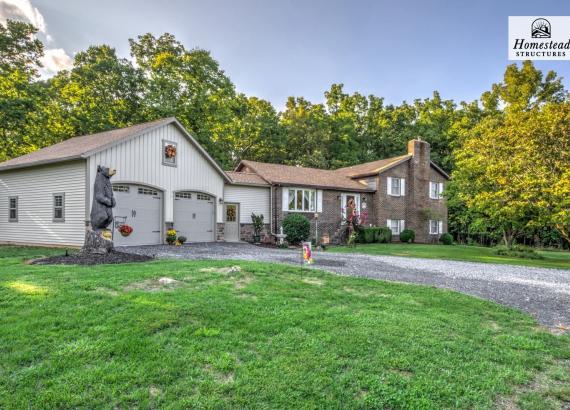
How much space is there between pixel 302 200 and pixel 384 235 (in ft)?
19.8

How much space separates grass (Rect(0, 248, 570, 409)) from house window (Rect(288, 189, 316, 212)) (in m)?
14.5

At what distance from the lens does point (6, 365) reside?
350cm

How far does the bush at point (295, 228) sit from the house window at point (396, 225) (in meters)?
8.03

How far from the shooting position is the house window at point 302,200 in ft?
68.0

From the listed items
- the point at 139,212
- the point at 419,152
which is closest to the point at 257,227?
the point at 139,212

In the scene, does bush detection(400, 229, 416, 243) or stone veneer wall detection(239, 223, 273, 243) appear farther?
bush detection(400, 229, 416, 243)

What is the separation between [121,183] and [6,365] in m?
11.8

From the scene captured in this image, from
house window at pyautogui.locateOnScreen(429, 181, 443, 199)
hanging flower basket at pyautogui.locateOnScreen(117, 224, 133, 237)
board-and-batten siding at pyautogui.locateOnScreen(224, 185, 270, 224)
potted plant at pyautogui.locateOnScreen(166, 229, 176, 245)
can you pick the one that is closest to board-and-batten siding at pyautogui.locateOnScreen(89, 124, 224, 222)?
potted plant at pyautogui.locateOnScreen(166, 229, 176, 245)

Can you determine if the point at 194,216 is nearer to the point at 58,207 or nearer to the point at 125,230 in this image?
the point at 125,230

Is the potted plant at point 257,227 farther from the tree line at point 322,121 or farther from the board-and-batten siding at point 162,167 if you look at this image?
the tree line at point 322,121

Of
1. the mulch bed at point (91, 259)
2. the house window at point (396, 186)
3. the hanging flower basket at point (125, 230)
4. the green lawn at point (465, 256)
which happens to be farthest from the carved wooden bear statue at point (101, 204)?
the house window at point (396, 186)

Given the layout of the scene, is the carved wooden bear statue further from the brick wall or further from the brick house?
the brick wall

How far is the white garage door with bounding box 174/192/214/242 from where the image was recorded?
54.9 feet

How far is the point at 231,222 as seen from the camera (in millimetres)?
18906
